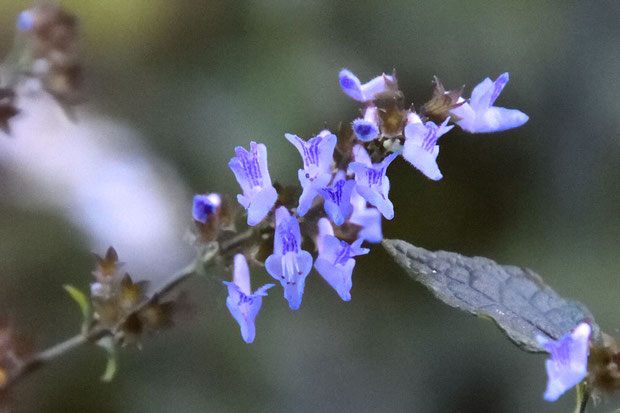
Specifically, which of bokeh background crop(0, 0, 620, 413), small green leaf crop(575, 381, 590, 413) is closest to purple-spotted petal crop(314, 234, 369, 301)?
small green leaf crop(575, 381, 590, 413)

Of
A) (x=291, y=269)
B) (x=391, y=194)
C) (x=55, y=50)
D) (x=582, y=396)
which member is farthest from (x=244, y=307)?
(x=391, y=194)

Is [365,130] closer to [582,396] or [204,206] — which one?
[204,206]

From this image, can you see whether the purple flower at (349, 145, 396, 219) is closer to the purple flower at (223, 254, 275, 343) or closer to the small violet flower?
the purple flower at (223, 254, 275, 343)

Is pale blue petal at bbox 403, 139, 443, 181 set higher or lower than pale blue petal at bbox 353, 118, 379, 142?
lower

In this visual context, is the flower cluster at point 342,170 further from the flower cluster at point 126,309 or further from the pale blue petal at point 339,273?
the flower cluster at point 126,309

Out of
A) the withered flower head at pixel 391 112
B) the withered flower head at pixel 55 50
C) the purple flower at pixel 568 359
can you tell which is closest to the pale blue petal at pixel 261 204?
the withered flower head at pixel 391 112

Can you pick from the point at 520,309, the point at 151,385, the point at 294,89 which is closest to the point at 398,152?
the point at 520,309

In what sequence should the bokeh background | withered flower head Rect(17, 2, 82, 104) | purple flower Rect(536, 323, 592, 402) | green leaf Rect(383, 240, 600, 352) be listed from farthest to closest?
1. the bokeh background
2. withered flower head Rect(17, 2, 82, 104)
3. green leaf Rect(383, 240, 600, 352)
4. purple flower Rect(536, 323, 592, 402)
